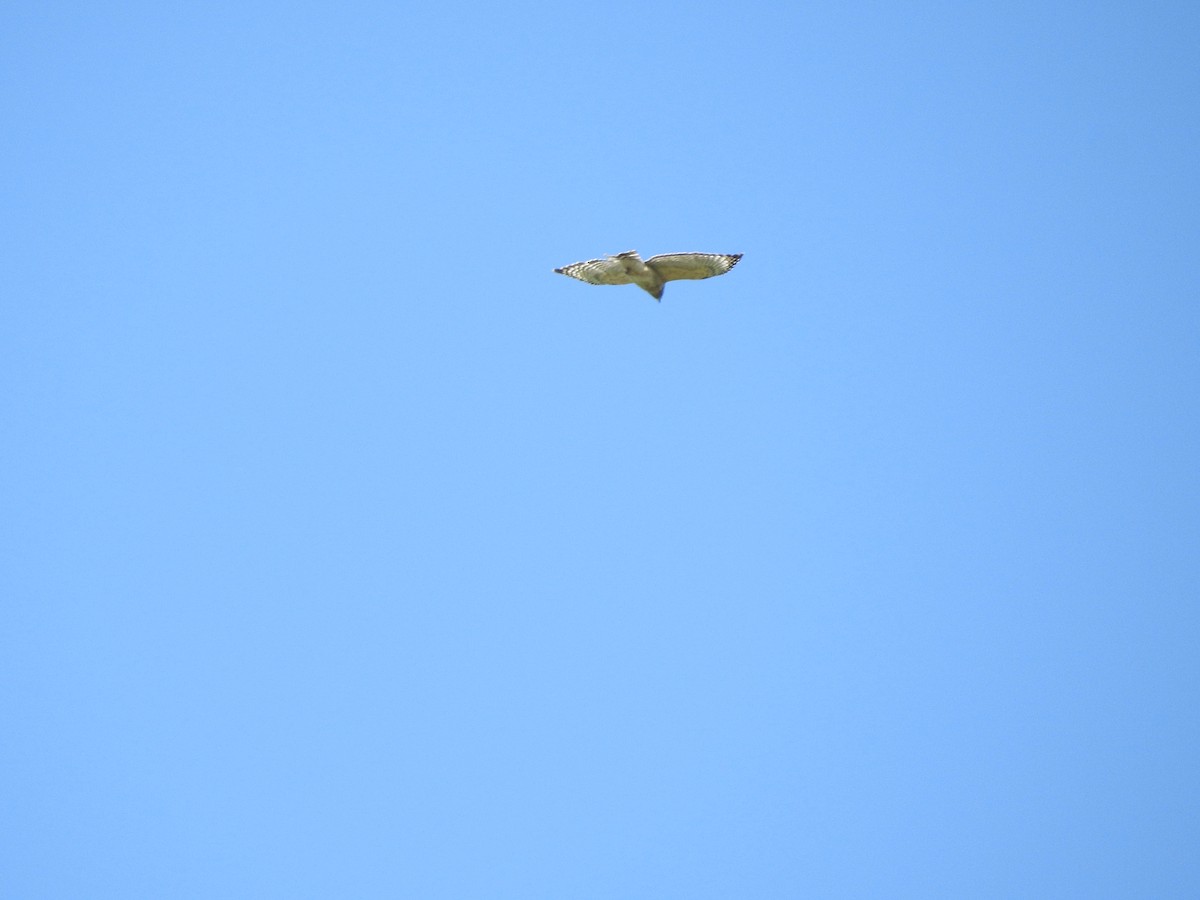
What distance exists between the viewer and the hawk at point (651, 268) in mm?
18891

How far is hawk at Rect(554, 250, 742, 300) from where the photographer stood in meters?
18.9

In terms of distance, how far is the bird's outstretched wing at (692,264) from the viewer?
18.8 meters

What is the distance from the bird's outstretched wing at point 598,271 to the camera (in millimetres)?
19328

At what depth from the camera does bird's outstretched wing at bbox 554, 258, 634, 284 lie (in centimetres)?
→ 1933

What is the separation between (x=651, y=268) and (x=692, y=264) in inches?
21.1

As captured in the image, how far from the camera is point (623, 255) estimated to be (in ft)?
61.9

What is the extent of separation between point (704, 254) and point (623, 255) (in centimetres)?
102

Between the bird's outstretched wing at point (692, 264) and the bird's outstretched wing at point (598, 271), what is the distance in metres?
0.50

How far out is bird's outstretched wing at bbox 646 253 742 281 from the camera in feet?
61.8

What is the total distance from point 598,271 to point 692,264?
1325 mm

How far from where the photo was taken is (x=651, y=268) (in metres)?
19.2

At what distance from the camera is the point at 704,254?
1881cm

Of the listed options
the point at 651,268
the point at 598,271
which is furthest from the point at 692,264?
the point at 598,271

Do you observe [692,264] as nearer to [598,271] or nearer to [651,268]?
[651,268]
